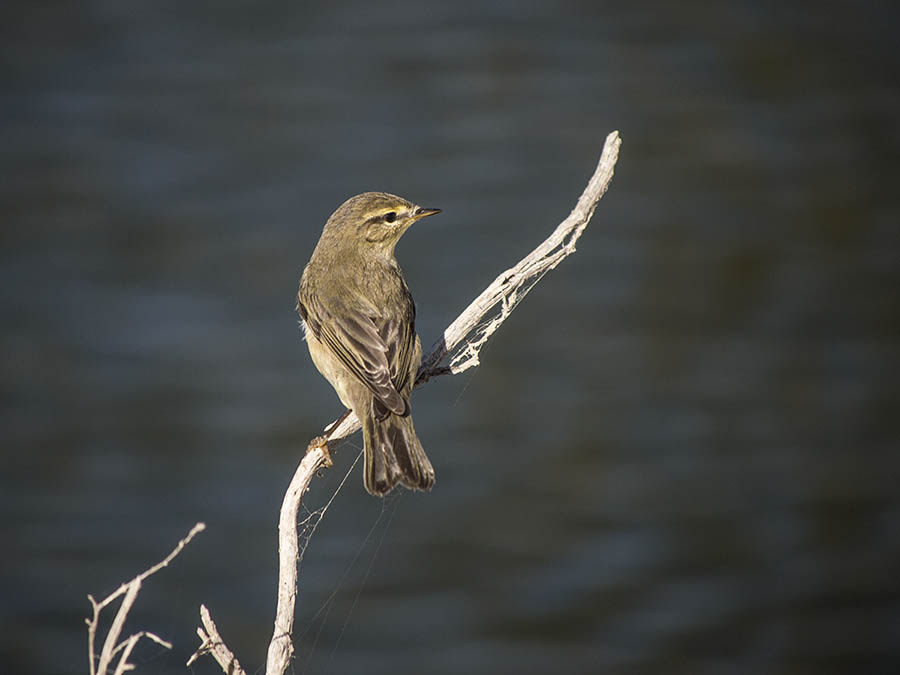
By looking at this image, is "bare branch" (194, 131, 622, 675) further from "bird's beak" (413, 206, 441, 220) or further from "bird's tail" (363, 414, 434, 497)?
"bird's beak" (413, 206, 441, 220)

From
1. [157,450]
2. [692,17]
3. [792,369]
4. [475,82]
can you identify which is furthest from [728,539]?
[692,17]

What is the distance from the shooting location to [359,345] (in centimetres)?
588

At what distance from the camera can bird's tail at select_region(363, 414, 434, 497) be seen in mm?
5520

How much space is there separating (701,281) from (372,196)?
31.9 ft

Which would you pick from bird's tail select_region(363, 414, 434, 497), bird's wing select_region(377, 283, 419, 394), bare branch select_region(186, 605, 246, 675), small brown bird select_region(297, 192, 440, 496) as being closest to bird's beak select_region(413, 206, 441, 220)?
small brown bird select_region(297, 192, 440, 496)

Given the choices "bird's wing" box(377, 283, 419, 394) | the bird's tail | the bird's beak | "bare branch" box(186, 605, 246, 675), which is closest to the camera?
"bare branch" box(186, 605, 246, 675)

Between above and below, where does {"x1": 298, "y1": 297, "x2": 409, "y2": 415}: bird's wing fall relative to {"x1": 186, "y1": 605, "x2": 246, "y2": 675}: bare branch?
above

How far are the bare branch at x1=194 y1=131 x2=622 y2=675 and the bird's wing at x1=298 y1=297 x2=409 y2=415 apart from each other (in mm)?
315

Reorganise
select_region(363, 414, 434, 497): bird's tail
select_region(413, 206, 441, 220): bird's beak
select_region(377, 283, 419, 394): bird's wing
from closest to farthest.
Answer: select_region(363, 414, 434, 497): bird's tail
select_region(377, 283, 419, 394): bird's wing
select_region(413, 206, 441, 220): bird's beak

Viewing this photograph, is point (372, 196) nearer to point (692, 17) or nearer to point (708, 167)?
point (708, 167)

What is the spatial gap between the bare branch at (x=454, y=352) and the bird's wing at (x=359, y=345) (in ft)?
1.03

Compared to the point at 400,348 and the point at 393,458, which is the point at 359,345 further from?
the point at 393,458

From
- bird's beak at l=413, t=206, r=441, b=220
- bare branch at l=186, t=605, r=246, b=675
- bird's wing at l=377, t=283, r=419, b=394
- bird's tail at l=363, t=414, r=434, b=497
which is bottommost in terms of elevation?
bare branch at l=186, t=605, r=246, b=675

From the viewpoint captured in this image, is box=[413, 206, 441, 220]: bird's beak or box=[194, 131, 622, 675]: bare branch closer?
box=[194, 131, 622, 675]: bare branch
